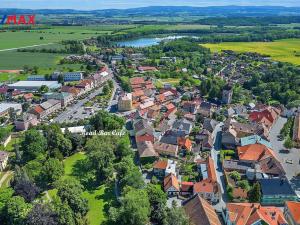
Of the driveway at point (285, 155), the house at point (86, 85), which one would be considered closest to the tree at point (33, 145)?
the driveway at point (285, 155)

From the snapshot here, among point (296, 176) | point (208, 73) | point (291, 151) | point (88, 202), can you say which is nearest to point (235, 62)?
point (208, 73)

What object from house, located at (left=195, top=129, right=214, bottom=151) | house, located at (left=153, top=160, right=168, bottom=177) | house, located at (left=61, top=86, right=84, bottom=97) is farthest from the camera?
house, located at (left=61, top=86, right=84, bottom=97)

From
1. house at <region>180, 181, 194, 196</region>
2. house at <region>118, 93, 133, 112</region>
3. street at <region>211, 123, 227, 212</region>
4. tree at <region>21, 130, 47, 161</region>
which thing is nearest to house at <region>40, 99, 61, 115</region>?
house at <region>118, 93, 133, 112</region>

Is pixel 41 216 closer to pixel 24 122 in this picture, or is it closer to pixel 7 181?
pixel 7 181

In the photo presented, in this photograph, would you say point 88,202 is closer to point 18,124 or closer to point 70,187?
point 70,187

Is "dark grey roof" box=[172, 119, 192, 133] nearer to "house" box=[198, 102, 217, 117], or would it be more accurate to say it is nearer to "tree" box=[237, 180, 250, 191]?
"house" box=[198, 102, 217, 117]
